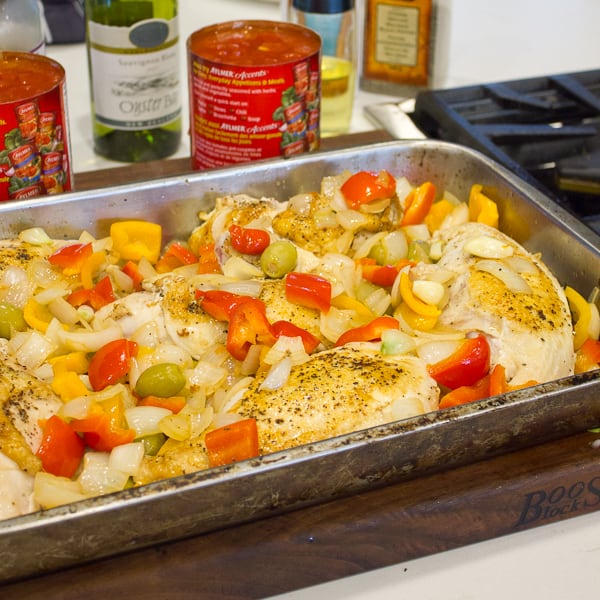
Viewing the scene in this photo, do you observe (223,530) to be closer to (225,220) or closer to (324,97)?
(225,220)

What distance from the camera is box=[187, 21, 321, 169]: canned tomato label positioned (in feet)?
6.25

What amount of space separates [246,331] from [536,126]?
118 cm

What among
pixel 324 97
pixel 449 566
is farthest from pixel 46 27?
pixel 449 566

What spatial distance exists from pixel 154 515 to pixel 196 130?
Answer: 1.09m

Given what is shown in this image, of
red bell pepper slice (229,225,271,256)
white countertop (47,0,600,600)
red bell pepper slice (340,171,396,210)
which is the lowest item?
white countertop (47,0,600,600)

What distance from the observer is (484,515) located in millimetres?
1364

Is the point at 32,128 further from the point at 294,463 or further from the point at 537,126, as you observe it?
the point at 537,126

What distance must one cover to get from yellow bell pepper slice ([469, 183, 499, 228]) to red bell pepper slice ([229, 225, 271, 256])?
0.46 metres

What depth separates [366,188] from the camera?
1792 millimetres

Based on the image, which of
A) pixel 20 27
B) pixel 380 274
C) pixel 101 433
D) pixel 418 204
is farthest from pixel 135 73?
pixel 101 433

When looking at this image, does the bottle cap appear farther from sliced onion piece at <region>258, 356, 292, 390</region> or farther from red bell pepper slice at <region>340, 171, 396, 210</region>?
sliced onion piece at <region>258, 356, 292, 390</region>

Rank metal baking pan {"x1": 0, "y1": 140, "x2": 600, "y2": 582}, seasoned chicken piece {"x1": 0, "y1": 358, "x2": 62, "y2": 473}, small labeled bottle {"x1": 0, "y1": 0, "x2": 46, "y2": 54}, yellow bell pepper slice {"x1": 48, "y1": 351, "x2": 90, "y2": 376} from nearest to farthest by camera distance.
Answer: metal baking pan {"x1": 0, "y1": 140, "x2": 600, "y2": 582}, seasoned chicken piece {"x1": 0, "y1": 358, "x2": 62, "y2": 473}, yellow bell pepper slice {"x1": 48, "y1": 351, "x2": 90, "y2": 376}, small labeled bottle {"x1": 0, "y1": 0, "x2": 46, "y2": 54}

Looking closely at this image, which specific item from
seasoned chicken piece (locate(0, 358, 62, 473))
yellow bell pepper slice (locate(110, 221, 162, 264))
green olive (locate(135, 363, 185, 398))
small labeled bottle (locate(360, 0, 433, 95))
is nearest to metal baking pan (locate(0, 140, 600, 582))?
yellow bell pepper slice (locate(110, 221, 162, 264))

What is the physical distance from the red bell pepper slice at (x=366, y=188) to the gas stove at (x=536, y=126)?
394mm
